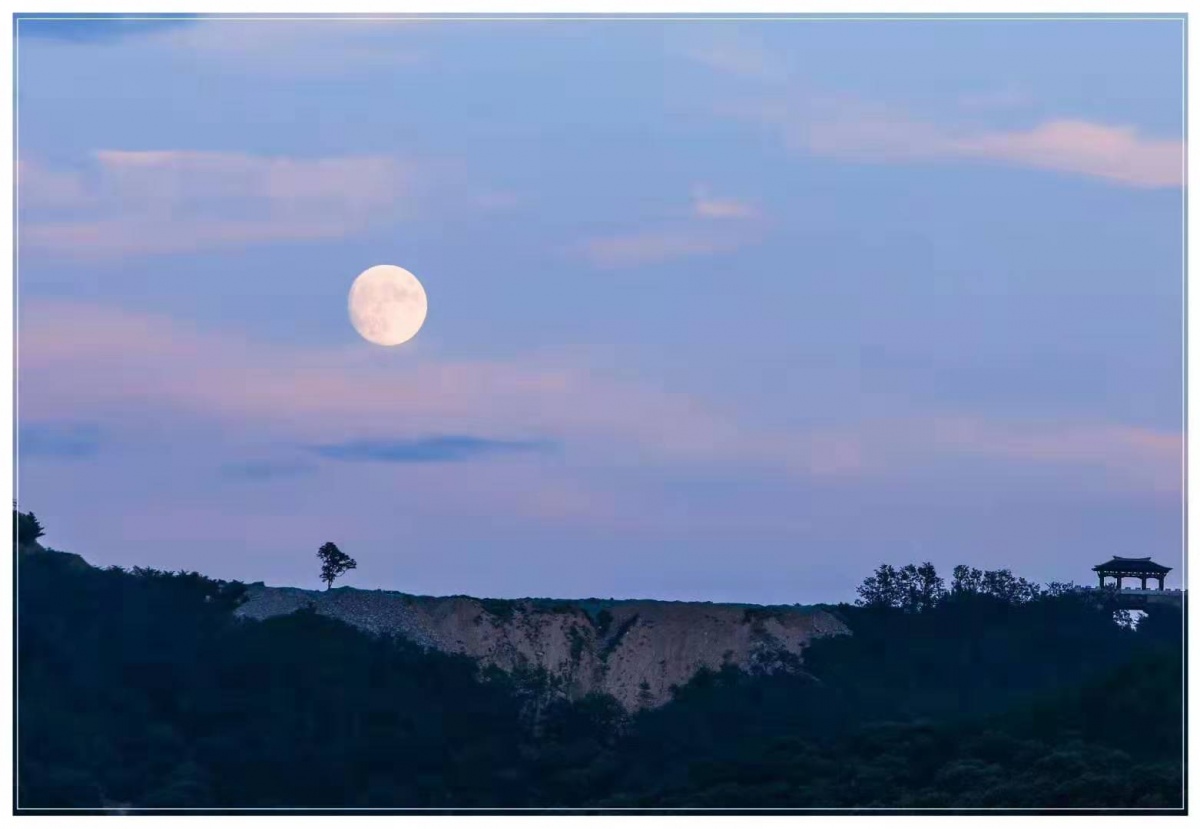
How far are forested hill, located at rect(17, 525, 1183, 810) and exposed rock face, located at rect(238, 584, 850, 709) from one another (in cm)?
168

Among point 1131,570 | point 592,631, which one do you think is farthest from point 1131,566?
point 592,631

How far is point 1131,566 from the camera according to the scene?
10250cm

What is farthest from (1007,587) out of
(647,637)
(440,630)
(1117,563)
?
(440,630)

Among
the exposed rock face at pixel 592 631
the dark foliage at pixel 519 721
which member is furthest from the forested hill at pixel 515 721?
the exposed rock face at pixel 592 631

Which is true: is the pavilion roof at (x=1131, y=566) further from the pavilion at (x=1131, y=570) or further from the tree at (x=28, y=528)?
the tree at (x=28, y=528)

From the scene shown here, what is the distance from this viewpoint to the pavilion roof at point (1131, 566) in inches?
3986

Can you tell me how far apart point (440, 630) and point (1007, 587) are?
32.8 meters

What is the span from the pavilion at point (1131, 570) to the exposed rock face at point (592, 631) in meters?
17.0

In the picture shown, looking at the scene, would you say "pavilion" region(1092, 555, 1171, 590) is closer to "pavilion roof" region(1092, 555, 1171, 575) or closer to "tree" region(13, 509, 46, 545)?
"pavilion roof" region(1092, 555, 1171, 575)

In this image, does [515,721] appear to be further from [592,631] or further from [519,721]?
[592,631]

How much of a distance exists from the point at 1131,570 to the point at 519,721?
129ft

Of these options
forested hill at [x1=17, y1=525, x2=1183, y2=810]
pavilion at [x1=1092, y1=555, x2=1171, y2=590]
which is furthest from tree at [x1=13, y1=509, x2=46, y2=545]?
pavilion at [x1=1092, y1=555, x2=1171, y2=590]
